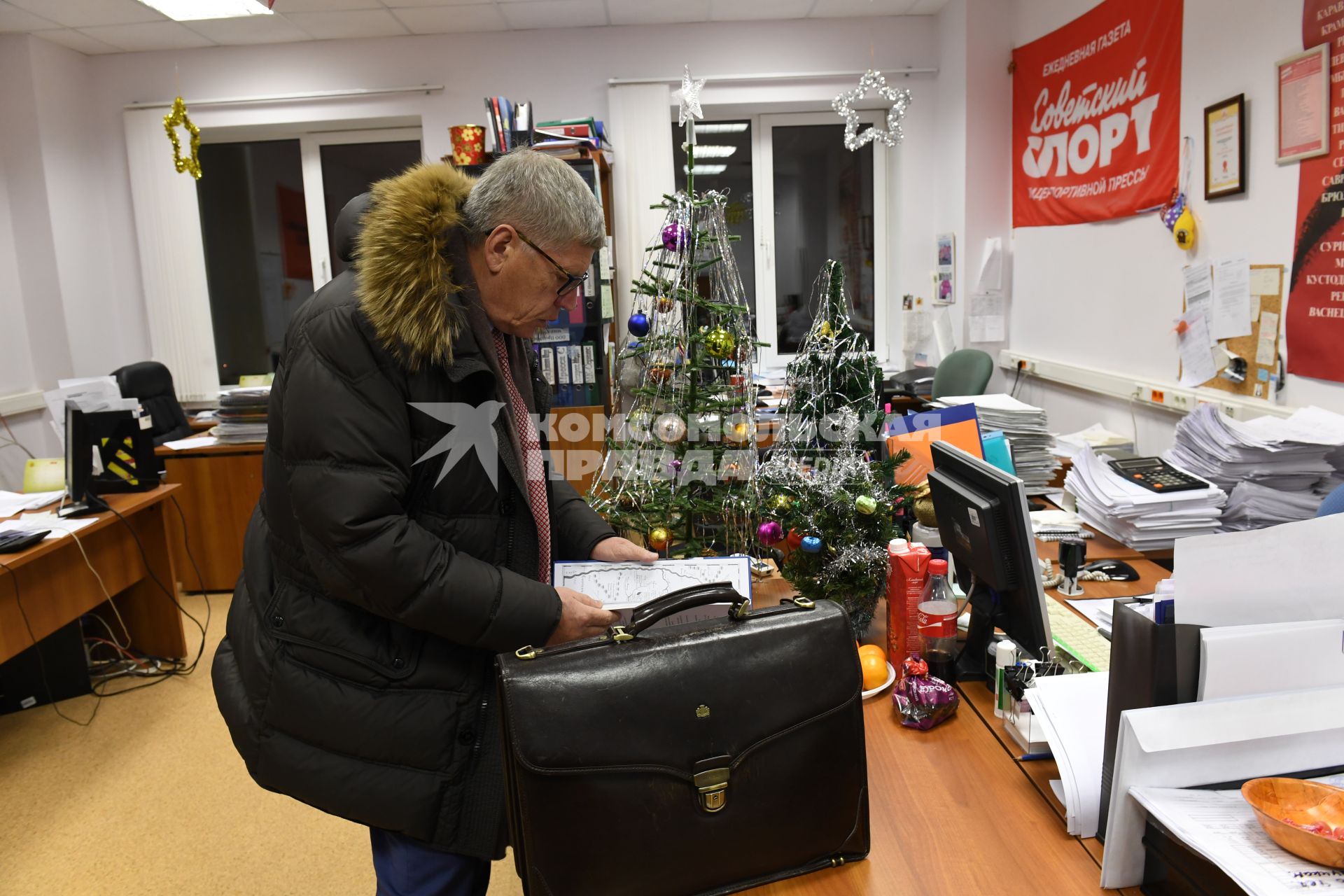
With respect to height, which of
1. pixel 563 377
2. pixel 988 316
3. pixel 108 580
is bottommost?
pixel 108 580

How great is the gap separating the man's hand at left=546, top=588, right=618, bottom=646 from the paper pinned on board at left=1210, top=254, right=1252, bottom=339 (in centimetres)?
265

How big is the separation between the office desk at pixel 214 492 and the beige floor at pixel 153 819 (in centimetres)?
113

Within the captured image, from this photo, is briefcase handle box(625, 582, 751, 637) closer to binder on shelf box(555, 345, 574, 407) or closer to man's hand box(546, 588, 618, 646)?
man's hand box(546, 588, 618, 646)

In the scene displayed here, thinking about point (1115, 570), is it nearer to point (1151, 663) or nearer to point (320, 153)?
point (1151, 663)

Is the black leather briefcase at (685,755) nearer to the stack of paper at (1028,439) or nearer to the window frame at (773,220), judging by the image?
the stack of paper at (1028,439)

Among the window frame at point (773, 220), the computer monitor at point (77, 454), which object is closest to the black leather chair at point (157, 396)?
the computer monitor at point (77, 454)

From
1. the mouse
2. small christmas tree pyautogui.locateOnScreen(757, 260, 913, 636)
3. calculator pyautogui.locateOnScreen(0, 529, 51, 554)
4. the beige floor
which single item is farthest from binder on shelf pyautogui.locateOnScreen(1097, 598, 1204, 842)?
calculator pyautogui.locateOnScreen(0, 529, 51, 554)

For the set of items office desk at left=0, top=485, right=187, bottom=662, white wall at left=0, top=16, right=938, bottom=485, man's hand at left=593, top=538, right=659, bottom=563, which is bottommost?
office desk at left=0, top=485, right=187, bottom=662

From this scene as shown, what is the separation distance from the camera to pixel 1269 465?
217cm

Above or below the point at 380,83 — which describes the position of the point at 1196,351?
below

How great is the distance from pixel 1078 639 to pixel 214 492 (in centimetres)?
402

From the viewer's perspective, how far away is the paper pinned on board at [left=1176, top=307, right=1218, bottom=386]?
303 centimetres

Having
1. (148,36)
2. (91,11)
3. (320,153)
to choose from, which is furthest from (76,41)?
(320,153)

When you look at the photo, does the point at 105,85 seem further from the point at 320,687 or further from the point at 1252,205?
the point at 1252,205
